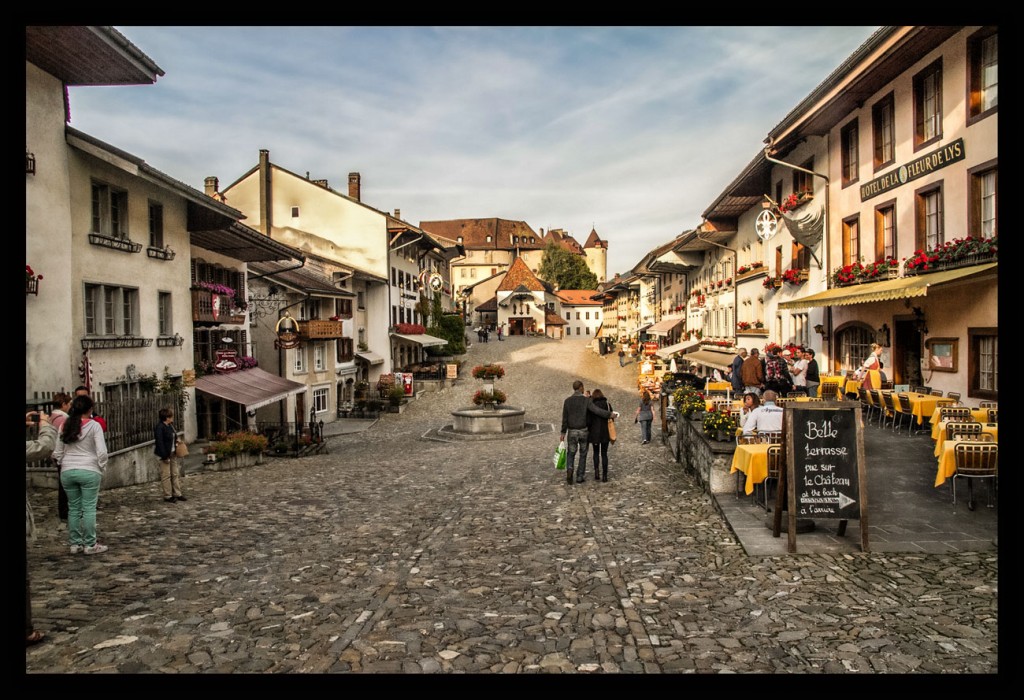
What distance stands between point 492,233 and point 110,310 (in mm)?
119247

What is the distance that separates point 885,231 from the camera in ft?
60.1

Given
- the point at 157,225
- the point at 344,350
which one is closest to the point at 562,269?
the point at 344,350

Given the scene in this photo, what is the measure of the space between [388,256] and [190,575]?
36.7 metres

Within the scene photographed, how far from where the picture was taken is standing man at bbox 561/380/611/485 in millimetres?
13586

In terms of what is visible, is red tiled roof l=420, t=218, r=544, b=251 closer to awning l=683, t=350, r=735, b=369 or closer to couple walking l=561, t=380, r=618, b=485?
awning l=683, t=350, r=735, b=369

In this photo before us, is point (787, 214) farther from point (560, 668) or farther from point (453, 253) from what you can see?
point (453, 253)

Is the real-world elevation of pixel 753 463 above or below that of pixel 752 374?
below

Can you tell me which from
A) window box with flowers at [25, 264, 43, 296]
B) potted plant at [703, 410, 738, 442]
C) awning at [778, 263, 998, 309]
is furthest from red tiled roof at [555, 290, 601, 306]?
potted plant at [703, 410, 738, 442]

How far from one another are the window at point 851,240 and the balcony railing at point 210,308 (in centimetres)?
2050

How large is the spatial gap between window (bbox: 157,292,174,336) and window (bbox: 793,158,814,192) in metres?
20.9

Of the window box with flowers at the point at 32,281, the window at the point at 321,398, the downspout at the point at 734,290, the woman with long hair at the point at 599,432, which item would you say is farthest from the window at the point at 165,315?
the downspout at the point at 734,290

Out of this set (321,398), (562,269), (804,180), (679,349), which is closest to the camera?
(804,180)

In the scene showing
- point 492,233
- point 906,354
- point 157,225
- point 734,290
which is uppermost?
point 492,233

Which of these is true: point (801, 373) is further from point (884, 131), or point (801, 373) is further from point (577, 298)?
point (577, 298)
